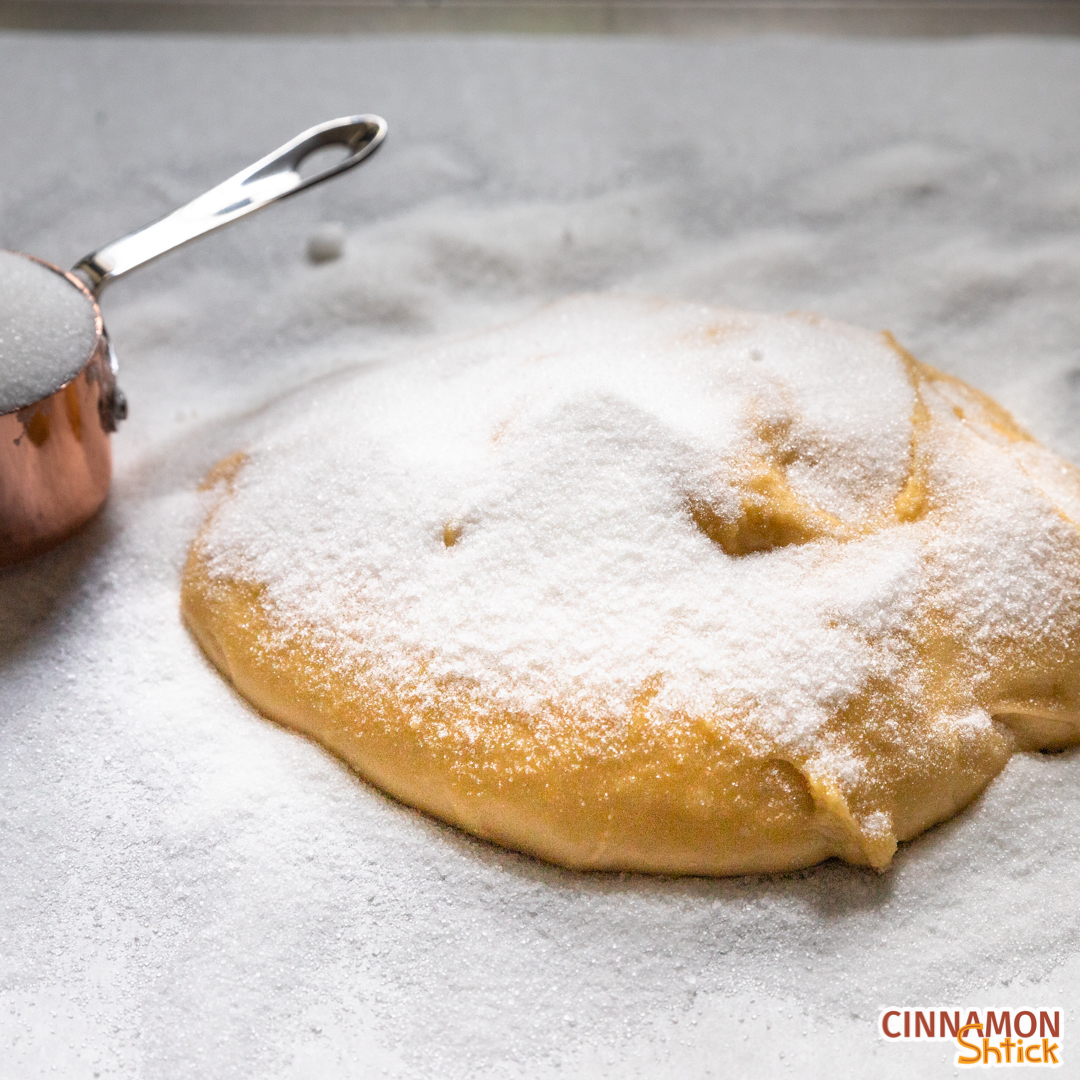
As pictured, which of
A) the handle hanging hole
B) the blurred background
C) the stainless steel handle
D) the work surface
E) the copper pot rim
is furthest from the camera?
the blurred background

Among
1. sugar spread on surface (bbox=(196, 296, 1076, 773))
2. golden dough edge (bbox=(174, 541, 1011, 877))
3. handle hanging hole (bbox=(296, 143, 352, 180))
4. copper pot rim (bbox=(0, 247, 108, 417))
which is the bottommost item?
golden dough edge (bbox=(174, 541, 1011, 877))

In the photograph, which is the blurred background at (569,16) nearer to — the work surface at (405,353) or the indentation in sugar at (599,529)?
the work surface at (405,353)

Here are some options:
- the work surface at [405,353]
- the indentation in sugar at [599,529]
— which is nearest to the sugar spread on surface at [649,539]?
the indentation in sugar at [599,529]

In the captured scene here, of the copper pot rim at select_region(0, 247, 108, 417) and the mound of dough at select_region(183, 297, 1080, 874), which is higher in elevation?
the copper pot rim at select_region(0, 247, 108, 417)

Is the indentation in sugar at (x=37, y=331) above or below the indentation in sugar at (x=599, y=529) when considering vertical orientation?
above

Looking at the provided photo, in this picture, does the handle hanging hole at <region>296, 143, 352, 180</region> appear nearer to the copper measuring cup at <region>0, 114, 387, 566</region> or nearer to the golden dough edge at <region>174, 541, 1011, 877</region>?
the copper measuring cup at <region>0, 114, 387, 566</region>

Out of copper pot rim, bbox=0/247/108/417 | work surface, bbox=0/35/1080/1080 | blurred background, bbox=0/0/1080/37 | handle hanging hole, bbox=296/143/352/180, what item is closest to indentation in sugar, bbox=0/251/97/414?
copper pot rim, bbox=0/247/108/417

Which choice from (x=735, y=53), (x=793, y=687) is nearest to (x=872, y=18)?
(x=735, y=53)
